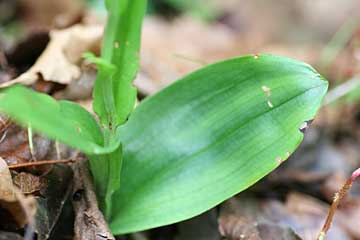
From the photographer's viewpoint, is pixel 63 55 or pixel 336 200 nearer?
pixel 336 200

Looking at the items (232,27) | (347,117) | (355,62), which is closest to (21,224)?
(347,117)

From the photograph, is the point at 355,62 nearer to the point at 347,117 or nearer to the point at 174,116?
the point at 347,117

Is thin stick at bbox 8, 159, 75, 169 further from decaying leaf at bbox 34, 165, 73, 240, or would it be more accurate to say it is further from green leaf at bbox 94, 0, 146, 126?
green leaf at bbox 94, 0, 146, 126

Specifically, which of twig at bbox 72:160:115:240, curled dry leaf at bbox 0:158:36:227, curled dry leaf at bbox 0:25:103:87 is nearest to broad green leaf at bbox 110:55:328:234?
twig at bbox 72:160:115:240

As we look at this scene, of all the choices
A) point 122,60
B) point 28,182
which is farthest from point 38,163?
point 122,60

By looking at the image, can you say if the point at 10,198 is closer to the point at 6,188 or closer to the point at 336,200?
the point at 6,188
